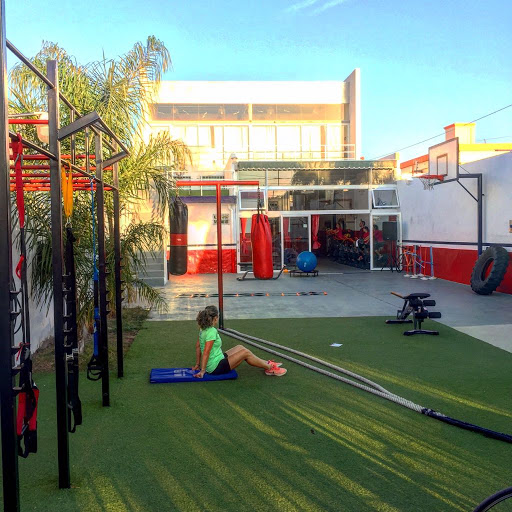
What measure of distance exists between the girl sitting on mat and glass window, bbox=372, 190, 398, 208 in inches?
542

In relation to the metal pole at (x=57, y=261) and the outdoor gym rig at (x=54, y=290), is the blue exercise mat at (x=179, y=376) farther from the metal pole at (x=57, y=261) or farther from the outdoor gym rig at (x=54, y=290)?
the metal pole at (x=57, y=261)

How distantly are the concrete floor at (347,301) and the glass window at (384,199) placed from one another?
3.11m

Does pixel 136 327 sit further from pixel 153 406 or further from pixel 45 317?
pixel 153 406

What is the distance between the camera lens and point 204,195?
18.2m

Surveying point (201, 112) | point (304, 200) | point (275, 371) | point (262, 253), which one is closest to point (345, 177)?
point (304, 200)

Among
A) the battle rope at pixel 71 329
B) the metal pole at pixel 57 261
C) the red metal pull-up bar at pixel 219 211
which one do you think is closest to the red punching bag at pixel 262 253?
the red metal pull-up bar at pixel 219 211

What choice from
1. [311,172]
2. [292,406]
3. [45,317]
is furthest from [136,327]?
[311,172]

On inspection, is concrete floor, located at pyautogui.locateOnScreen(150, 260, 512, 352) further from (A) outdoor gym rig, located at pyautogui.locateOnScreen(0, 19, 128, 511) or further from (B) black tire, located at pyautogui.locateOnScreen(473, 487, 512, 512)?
(B) black tire, located at pyautogui.locateOnScreen(473, 487, 512, 512)

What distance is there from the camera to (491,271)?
39.5 feet

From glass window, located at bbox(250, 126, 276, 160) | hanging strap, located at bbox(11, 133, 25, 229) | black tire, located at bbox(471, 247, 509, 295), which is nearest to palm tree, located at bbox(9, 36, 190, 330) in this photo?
hanging strap, located at bbox(11, 133, 25, 229)

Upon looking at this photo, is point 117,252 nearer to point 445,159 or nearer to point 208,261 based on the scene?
point 445,159

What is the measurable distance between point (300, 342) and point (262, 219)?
3787 millimetres

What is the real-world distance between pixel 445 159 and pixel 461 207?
145 centimetres

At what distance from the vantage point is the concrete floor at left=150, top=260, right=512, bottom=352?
9234 millimetres
